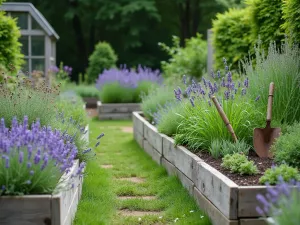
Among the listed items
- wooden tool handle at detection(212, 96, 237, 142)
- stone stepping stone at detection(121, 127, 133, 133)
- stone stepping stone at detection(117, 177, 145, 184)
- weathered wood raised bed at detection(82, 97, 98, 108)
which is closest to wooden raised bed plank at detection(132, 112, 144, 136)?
stone stepping stone at detection(121, 127, 133, 133)

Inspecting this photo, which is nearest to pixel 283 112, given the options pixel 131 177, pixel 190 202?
pixel 190 202

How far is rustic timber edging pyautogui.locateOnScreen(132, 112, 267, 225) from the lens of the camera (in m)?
3.72

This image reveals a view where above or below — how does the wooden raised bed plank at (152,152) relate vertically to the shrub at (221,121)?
below

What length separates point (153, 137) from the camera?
720cm

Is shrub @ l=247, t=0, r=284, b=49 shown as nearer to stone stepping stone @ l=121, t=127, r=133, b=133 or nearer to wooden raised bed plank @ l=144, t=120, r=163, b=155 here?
wooden raised bed plank @ l=144, t=120, r=163, b=155

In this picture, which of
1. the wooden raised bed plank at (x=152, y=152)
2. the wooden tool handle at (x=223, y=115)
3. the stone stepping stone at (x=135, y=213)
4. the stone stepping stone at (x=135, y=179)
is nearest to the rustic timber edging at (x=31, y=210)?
the stone stepping stone at (x=135, y=213)

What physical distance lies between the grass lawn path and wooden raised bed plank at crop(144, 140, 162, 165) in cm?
7

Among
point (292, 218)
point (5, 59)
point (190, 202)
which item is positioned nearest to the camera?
point (292, 218)

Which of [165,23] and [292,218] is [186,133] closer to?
[292,218]

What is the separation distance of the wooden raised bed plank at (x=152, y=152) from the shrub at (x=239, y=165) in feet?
7.45

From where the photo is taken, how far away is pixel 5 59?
322 inches

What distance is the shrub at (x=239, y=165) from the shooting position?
13.9ft

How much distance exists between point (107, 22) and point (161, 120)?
2028 cm

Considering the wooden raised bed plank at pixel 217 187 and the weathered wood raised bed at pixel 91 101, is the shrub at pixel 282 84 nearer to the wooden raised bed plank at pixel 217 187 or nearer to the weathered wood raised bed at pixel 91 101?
the wooden raised bed plank at pixel 217 187
